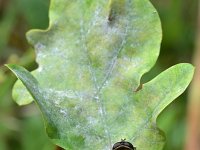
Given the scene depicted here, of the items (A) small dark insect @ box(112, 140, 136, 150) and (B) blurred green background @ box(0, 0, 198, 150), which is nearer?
(A) small dark insect @ box(112, 140, 136, 150)

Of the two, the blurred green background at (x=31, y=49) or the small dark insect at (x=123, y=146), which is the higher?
the small dark insect at (x=123, y=146)

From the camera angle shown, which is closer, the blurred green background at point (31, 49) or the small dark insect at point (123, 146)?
the small dark insect at point (123, 146)

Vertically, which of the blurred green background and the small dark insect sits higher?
the small dark insect

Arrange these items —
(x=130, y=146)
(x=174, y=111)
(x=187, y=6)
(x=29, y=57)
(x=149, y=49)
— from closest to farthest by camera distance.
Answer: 1. (x=130, y=146)
2. (x=149, y=49)
3. (x=29, y=57)
4. (x=174, y=111)
5. (x=187, y=6)

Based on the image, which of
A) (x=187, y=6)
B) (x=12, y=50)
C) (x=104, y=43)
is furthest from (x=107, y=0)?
(x=187, y=6)

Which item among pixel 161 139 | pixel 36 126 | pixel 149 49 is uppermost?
pixel 149 49

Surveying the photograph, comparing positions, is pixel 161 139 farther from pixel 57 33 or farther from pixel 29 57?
pixel 29 57

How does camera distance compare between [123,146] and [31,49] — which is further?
[31,49]

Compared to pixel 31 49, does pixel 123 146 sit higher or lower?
higher
